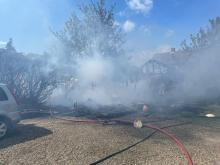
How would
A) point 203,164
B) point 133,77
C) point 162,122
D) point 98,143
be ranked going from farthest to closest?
point 133,77 < point 162,122 < point 98,143 < point 203,164

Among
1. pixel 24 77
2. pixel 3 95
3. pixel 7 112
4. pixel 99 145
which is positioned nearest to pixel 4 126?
pixel 7 112

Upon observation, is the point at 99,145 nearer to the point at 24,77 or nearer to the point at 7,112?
the point at 7,112

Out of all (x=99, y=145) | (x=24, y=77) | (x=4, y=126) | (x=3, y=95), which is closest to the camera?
(x=99, y=145)

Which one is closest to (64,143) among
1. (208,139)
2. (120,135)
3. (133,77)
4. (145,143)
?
(120,135)

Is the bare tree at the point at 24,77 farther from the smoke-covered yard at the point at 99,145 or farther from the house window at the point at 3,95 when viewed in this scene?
the house window at the point at 3,95

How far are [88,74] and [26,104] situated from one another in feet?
25.8

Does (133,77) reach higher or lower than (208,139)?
higher

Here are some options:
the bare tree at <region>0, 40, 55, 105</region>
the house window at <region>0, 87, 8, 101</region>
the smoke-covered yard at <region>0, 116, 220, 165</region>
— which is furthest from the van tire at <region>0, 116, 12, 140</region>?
the bare tree at <region>0, 40, 55, 105</region>

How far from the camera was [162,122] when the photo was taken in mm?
10109

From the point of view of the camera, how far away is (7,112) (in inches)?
318

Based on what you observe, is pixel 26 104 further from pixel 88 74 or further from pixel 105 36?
pixel 105 36

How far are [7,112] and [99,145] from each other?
133 inches

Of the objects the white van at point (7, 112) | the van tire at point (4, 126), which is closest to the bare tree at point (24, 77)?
the white van at point (7, 112)

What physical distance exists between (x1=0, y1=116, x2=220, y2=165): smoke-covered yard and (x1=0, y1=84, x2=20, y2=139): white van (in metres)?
0.34
